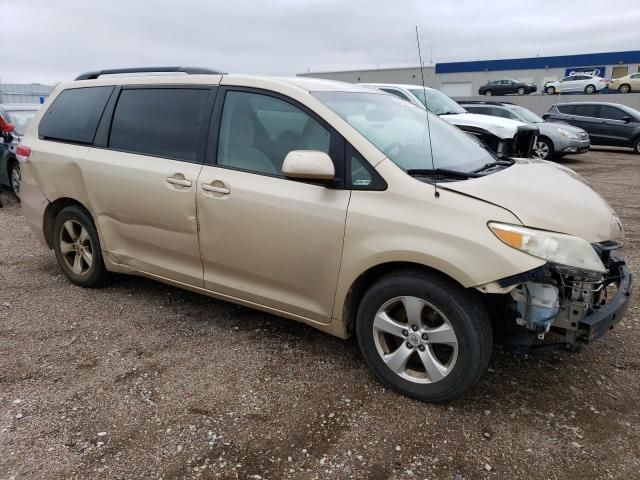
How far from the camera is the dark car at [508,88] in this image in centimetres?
3621

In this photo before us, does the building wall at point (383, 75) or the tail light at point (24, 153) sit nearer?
the tail light at point (24, 153)

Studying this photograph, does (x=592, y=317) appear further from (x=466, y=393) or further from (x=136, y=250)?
(x=136, y=250)

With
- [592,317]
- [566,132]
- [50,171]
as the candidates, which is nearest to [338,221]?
[592,317]

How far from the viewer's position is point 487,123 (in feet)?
35.4

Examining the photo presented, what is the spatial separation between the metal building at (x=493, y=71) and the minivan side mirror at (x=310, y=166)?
1759 inches

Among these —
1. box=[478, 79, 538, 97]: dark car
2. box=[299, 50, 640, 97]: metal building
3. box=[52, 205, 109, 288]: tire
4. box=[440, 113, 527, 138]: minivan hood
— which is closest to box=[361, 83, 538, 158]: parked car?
box=[440, 113, 527, 138]: minivan hood

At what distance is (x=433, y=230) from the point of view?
270 centimetres

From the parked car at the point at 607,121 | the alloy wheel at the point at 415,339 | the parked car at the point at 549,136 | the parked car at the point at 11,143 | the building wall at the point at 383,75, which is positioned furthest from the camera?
the building wall at the point at 383,75

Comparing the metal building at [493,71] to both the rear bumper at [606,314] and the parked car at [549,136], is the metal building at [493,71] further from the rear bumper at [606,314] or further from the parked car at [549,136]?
the rear bumper at [606,314]

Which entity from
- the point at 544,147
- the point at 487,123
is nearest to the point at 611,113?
the point at 544,147

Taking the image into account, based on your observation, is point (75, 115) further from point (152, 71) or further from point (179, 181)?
point (179, 181)

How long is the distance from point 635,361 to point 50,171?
4.65m

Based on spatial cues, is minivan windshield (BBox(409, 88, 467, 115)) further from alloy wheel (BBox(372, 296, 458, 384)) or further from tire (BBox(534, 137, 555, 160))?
alloy wheel (BBox(372, 296, 458, 384))

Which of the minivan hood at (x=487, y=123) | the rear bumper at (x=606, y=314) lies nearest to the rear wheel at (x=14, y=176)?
the minivan hood at (x=487, y=123)
